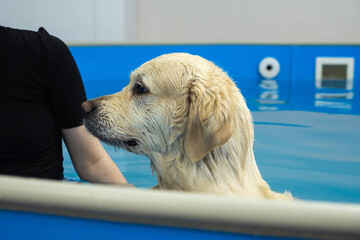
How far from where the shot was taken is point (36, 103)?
7.19ft

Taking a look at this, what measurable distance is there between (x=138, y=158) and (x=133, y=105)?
6.48ft

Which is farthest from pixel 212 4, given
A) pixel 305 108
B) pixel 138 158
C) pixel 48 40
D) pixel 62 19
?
pixel 48 40

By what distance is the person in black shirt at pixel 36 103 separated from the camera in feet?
6.88

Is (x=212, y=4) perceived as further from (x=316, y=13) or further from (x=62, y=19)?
(x=62, y=19)

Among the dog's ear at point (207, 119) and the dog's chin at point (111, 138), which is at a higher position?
the dog's ear at point (207, 119)

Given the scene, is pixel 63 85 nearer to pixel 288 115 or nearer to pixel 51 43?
pixel 51 43

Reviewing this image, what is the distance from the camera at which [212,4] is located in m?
9.31

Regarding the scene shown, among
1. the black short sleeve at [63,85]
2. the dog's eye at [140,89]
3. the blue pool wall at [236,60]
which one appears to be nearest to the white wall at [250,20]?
the blue pool wall at [236,60]

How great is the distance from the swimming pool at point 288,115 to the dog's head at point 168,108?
822 mm

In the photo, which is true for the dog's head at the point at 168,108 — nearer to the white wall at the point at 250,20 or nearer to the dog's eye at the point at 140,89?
the dog's eye at the point at 140,89

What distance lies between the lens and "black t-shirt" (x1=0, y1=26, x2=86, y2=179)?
209cm

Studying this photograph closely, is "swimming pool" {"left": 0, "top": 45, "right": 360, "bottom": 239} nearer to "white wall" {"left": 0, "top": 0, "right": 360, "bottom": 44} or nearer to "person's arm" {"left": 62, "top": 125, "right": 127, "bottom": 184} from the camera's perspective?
"person's arm" {"left": 62, "top": 125, "right": 127, "bottom": 184}

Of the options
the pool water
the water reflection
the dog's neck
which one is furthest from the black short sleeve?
the water reflection

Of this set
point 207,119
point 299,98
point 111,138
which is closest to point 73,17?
point 299,98
